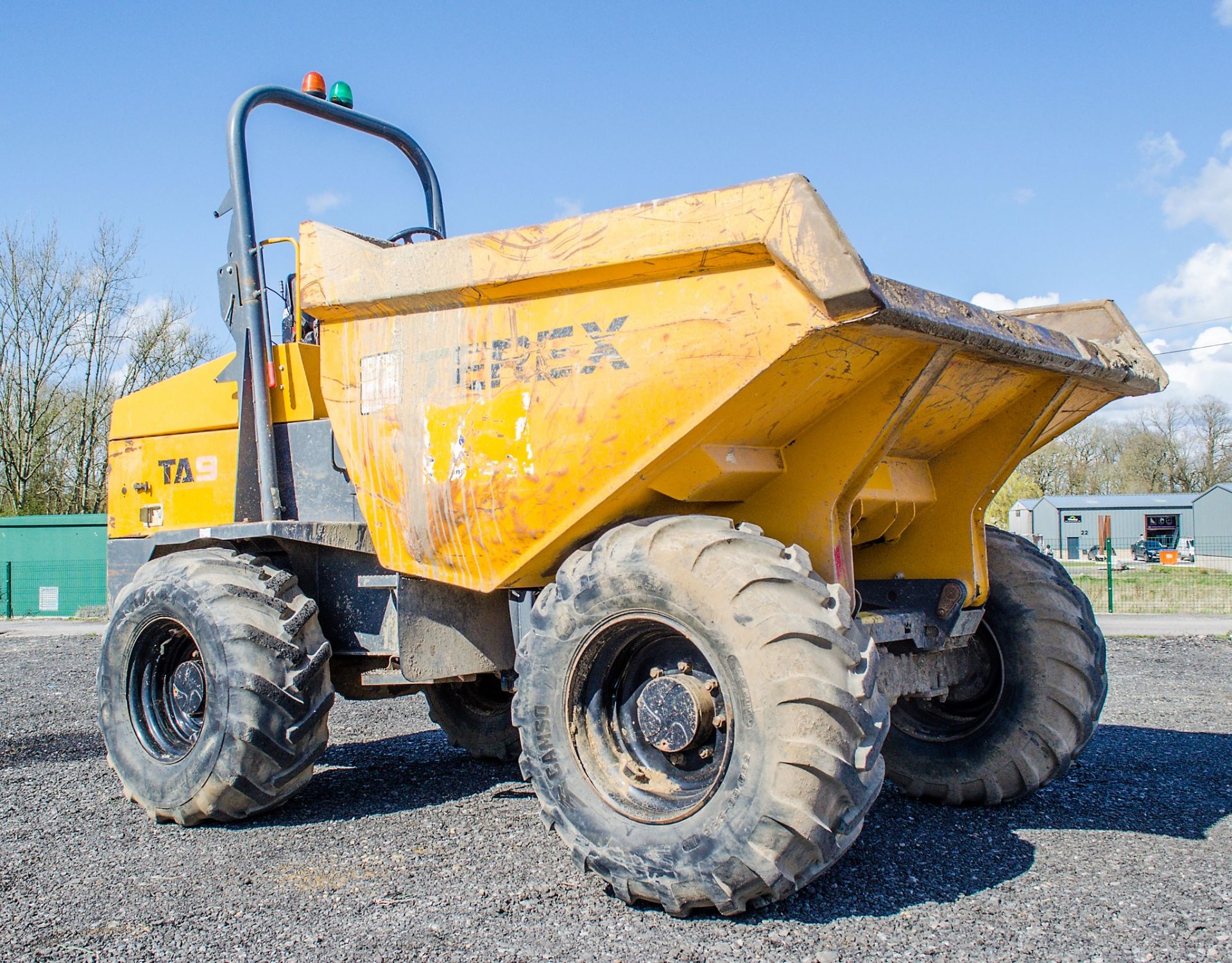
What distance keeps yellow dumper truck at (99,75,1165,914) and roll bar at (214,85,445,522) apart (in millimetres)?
21

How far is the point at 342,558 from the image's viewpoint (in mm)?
5223

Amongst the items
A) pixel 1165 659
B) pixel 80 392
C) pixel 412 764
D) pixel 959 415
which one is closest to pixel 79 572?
pixel 80 392

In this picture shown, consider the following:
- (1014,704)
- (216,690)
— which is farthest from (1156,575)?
(216,690)

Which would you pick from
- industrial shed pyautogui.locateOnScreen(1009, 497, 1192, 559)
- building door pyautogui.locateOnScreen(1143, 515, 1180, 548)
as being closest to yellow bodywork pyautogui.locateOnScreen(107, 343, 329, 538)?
industrial shed pyautogui.locateOnScreen(1009, 497, 1192, 559)

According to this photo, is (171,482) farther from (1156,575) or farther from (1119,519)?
(1119,519)

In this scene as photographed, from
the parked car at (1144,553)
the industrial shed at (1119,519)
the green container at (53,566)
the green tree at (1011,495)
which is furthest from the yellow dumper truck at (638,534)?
the industrial shed at (1119,519)

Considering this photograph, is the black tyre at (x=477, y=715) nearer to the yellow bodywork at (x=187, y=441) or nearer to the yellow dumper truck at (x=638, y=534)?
the yellow dumper truck at (x=638, y=534)

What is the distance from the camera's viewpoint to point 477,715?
6.05 metres

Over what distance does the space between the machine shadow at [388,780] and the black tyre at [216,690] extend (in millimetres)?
304

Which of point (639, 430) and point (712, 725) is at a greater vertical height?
point (639, 430)

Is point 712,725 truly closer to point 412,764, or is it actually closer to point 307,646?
point 307,646

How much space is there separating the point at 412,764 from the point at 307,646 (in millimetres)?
1727

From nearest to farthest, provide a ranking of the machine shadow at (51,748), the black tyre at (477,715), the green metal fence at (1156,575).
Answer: the black tyre at (477,715), the machine shadow at (51,748), the green metal fence at (1156,575)

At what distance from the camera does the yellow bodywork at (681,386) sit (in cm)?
348
